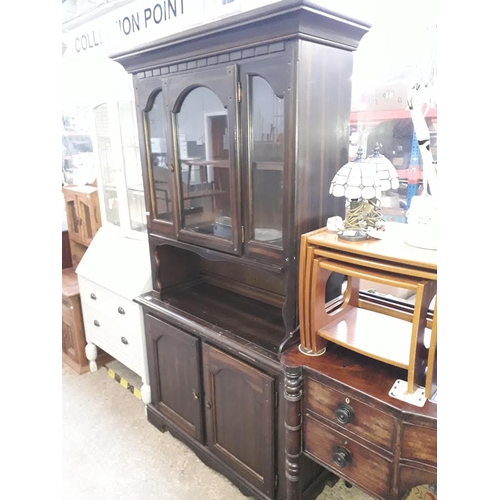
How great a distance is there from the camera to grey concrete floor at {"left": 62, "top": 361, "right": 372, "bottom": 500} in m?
1.75

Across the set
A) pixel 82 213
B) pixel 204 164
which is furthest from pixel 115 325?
pixel 204 164

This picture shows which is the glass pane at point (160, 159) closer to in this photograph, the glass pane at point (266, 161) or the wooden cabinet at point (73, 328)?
the glass pane at point (266, 161)

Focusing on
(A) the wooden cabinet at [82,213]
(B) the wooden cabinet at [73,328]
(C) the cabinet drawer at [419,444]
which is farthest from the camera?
(A) the wooden cabinet at [82,213]

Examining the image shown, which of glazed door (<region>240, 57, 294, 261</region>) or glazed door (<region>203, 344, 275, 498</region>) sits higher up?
glazed door (<region>240, 57, 294, 261</region>)

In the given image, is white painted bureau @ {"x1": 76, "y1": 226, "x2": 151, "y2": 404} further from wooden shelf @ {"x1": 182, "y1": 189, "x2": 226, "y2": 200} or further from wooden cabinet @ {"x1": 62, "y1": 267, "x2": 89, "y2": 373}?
wooden shelf @ {"x1": 182, "y1": 189, "x2": 226, "y2": 200}

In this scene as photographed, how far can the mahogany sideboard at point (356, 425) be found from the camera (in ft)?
3.46

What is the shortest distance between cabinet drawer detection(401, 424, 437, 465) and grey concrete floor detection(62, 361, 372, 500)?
83 centimetres

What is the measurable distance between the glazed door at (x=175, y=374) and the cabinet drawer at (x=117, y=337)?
103 millimetres

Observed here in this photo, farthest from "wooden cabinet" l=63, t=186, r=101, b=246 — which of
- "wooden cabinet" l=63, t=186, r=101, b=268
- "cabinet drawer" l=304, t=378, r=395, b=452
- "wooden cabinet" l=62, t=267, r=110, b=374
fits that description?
"cabinet drawer" l=304, t=378, r=395, b=452

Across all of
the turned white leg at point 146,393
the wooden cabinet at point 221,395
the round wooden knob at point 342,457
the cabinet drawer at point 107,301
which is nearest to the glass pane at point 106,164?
the cabinet drawer at point 107,301
